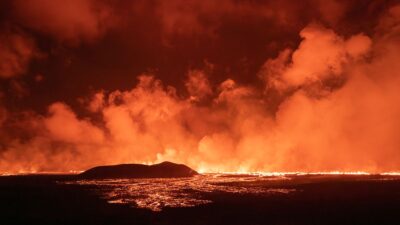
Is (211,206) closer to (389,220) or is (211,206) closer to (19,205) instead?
(389,220)

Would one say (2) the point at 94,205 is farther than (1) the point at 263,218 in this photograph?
Yes

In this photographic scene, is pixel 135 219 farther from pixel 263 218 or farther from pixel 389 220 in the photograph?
Result: pixel 389 220

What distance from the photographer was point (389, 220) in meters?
54.5

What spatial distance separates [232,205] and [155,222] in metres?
23.4

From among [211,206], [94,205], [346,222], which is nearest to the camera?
[346,222]

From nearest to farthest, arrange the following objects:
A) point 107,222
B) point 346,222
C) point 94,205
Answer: point 346,222 → point 107,222 → point 94,205

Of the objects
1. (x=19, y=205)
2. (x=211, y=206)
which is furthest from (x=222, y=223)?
(x=19, y=205)

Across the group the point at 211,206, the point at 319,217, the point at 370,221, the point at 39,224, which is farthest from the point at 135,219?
the point at 370,221

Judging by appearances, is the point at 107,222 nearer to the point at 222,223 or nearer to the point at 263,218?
the point at 222,223

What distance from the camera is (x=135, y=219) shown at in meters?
60.4

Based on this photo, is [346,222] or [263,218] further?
[263,218]

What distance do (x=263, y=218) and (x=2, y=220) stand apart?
42017 mm

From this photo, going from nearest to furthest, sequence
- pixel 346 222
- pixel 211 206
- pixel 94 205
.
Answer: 1. pixel 346 222
2. pixel 211 206
3. pixel 94 205

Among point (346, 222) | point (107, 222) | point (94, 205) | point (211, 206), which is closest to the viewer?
point (346, 222)
